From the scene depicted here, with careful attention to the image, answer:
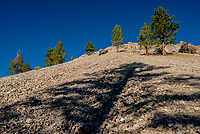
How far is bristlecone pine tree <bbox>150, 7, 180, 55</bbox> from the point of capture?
108 feet

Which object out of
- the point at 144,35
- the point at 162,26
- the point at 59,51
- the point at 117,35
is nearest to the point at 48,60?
the point at 59,51

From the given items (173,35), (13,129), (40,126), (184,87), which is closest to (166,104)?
(184,87)

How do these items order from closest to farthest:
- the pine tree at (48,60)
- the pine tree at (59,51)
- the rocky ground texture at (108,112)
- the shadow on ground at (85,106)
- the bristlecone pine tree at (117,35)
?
the rocky ground texture at (108,112) < the shadow on ground at (85,106) < the bristlecone pine tree at (117,35) < the pine tree at (59,51) < the pine tree at (48,60)

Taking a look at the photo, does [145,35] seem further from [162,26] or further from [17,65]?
[17,65]

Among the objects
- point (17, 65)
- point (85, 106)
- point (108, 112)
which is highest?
point (17, 65)

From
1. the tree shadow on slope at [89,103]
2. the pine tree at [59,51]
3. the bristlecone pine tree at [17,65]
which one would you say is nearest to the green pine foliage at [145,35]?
the tree shadow on slope at [89,103]

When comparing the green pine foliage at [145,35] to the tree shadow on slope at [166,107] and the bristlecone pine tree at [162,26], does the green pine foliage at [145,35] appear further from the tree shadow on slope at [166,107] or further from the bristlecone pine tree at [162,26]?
the tree shadow on slope at [166,107]

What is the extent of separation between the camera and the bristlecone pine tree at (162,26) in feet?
108

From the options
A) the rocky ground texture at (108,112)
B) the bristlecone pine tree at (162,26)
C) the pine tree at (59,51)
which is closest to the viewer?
the rocky ground texture at (108,112)

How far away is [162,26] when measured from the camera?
32.6 meters

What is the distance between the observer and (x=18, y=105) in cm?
720

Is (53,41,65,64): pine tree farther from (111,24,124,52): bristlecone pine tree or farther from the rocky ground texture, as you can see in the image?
the rocky ground texture

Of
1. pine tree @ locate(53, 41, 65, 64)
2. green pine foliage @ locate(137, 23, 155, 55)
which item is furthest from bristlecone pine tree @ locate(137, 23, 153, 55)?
pine tree @ locate(53, 41, 65, 64)

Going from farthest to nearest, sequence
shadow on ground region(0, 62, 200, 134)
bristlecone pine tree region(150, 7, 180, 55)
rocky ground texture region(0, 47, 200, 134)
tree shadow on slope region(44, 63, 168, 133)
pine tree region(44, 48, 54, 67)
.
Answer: pine tree region(44, 48, 54, 67) < bristlecone pine tree region(150, 7, 180, 55) < tree shadow on slope region(44, 63, 168, 133) < shadow on ground region(0, 62, 200, 134) < rocky ground texture region(0, 47, 200, 134)
